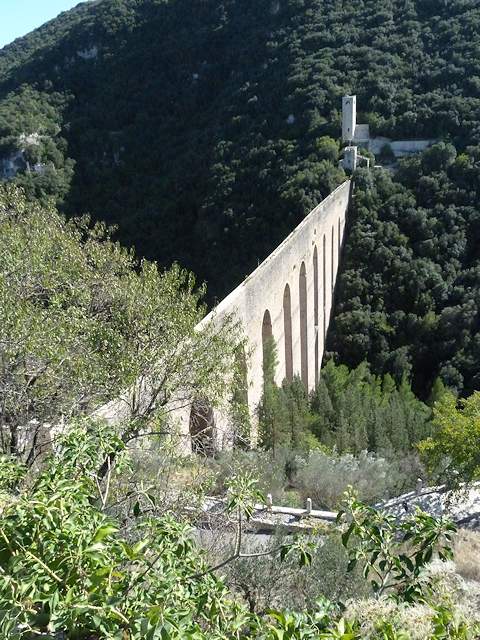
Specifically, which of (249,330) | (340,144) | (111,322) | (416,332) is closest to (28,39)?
(340,144)

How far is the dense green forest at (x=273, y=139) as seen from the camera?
75.3 ft

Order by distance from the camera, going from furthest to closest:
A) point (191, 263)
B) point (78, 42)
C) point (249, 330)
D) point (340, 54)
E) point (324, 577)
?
point (78, 42), point (340, 54), point (191, 263), point (249, 330), point (324, 577)

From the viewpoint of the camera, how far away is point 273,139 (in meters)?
29.8

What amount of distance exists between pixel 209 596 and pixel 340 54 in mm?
35532

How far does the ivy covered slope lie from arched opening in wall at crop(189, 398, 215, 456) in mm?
14033

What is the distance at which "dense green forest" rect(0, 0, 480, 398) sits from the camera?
22953 mm

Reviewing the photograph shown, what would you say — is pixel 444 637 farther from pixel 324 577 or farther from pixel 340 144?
pixel 340 144

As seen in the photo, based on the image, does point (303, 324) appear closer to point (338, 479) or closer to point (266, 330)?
point (266, 330)

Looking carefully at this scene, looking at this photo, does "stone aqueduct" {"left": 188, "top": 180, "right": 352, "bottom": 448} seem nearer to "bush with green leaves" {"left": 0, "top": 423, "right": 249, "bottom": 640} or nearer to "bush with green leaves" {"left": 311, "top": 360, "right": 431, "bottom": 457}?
"bush with green leaves" {"left": 311, "top": 360, "right": 431, "bottom": 457}

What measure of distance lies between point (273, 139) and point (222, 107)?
680 cm

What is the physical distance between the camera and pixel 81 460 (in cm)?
353

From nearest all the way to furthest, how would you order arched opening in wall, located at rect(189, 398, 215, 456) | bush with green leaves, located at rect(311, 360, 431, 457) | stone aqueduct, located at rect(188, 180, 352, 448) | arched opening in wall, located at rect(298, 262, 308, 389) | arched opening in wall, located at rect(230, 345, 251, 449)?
arched opening in wall, located at rect(189, 398, 215, 456)
arched opening in wall, located at rect(230, 345, 251, 449)
stone aqueduct, located at rect(188, 180, 352, 448)
bush with green leaves, located at rect(311, 360, 431, 457)
arched opening in wall, located at rect(298, 262, 308, 389)

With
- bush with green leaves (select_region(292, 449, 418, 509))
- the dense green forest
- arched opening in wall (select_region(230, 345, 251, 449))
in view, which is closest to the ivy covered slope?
the dense green forest

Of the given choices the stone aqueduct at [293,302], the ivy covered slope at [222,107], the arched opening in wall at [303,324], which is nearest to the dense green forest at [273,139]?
the ivy covered slope at [222,107]
